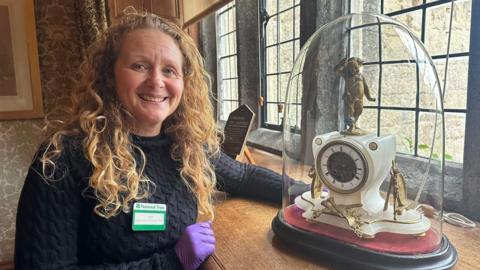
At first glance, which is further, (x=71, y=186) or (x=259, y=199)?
(x=259, y=199)

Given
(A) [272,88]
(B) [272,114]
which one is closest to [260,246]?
(B) [272,114]

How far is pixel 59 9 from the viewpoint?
2.41 metres

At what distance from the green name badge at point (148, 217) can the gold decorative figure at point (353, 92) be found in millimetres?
512

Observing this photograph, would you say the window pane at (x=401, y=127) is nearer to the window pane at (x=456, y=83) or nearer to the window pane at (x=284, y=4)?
the window pane at (x=456, y=83)

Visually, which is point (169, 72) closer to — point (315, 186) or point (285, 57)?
point (315, 186)

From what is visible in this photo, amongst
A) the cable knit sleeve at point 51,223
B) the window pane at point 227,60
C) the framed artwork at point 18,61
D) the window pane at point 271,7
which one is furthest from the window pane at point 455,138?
the framed artwork at point 18,61

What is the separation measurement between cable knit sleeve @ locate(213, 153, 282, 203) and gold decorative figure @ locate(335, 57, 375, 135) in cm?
40

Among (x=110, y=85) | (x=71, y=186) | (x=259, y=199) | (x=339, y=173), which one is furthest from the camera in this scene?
(x=259, y=199)

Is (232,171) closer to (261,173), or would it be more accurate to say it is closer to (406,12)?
(261,173)

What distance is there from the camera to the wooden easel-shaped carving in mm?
1387

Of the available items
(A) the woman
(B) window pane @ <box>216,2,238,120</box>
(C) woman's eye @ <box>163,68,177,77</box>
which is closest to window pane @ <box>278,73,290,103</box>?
(B) window pane @ <box>216,2,238,120</box>

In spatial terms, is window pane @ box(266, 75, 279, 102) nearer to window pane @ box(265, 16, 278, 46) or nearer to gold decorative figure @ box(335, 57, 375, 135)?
window pane @ box(265, 16, 278, 46)

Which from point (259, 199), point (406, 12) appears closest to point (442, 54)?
point (406, 12)

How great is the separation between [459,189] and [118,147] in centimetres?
89
